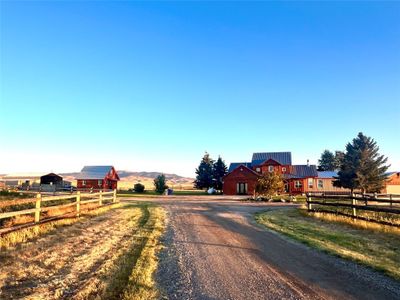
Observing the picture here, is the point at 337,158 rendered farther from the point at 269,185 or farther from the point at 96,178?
the point at 96,178

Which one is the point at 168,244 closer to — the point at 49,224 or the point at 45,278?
the point at 45,278

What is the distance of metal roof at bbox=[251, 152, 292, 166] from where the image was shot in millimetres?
65062

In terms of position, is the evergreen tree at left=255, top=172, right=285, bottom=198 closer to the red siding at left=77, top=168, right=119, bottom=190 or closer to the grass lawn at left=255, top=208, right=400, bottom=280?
the grass lawn at left=255, top=208, right=400, bottom=280

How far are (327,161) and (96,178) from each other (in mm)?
71839

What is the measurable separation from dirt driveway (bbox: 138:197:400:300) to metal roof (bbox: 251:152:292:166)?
181ft

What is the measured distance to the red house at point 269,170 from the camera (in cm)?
5962

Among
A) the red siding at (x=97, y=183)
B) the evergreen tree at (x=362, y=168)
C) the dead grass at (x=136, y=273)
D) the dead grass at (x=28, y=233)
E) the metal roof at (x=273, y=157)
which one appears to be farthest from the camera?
the red siding at (x=97, y=183)

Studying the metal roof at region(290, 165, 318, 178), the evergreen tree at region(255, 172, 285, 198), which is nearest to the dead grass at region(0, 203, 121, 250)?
the evergreen tree at region(255, 172, 285, 198)

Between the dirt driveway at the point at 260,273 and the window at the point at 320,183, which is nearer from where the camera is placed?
the dirt driveway at the point at 260,273

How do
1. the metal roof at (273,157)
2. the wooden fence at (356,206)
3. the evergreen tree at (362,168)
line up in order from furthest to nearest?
the metal roof at (273,157)
the evergreen tree at (362,168)
the wooden fence at (356,206)

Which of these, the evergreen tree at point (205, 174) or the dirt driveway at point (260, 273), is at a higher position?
the evergreen tree at point (205, 174)

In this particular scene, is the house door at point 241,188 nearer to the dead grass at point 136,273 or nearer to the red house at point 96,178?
the red house at point 96,178

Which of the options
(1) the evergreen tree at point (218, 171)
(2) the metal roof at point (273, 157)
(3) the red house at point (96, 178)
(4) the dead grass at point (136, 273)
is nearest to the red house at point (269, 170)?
(2) the metal roof at point (273, 157)

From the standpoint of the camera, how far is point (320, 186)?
6581cm
